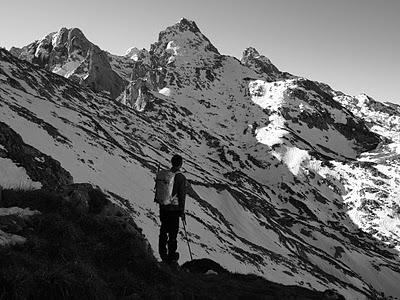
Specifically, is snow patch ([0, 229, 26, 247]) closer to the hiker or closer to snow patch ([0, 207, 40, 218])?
snow patch ([0, 207, 40, 218])

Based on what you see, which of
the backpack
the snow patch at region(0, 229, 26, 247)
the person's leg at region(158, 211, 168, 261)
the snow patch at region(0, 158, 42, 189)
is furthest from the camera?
the snow patch at region(0, 158, 42, 189)

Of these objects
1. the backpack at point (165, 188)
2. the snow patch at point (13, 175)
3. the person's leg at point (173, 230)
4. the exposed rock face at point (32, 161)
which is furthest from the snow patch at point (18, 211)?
the exposed rock face at point (32, 161)

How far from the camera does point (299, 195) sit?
7840 inches

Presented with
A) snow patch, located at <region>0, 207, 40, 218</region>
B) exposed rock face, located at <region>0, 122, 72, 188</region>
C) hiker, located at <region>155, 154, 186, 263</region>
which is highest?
hiker, located at <region>155, 154, 186, 263</region>

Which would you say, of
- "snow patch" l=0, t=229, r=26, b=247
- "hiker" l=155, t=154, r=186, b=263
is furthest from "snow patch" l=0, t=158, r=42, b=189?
"snow patch" l=0, t=229, r=26, b=247

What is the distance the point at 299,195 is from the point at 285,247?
346 ft

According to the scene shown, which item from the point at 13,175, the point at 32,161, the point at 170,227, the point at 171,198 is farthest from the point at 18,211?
the point at 32,161

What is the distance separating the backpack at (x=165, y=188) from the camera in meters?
12.8

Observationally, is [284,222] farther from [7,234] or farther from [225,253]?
[7,234]

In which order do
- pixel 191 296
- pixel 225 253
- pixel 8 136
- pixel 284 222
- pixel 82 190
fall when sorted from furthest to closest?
pixel 284 222 → pixel 225 253 → pixel 8 136 → pixel 82 190 → pixel 191 296

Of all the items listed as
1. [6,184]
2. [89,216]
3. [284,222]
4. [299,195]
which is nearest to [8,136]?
[6,184]

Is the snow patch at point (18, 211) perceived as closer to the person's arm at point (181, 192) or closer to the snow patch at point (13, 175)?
the person's arm at point (181, 192)

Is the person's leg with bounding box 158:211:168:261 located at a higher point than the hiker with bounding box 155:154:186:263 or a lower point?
lower

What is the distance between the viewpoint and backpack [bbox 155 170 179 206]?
12.8m
